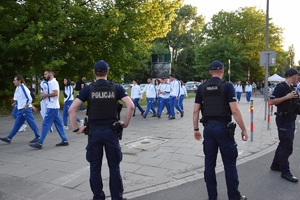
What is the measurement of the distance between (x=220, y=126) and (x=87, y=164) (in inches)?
122

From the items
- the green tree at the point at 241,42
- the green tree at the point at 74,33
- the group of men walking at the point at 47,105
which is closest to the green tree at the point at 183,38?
the green tree at the point at 241,42

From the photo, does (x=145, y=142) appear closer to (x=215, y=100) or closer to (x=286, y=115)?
(x=286, y=115)

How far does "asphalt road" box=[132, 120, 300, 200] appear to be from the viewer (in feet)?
14.6

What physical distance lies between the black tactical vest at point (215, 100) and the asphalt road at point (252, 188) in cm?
130

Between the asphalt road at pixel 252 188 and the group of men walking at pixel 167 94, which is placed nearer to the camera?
the asphalt road at pixel 252 188

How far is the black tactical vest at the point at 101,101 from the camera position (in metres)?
3.89

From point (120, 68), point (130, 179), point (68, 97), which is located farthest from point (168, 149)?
point (120, 68)

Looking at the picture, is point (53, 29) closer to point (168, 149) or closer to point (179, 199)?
point (168, 149)


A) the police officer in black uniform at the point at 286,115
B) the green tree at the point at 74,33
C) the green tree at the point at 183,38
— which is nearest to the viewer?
the police officer in black uniform at the point at 286,115

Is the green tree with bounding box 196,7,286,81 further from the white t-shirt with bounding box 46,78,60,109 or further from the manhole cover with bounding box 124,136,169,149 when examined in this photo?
the white t-shirt with bounding box 46,78,60,109

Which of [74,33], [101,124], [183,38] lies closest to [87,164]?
[101,124]

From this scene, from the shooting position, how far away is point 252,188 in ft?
15.7

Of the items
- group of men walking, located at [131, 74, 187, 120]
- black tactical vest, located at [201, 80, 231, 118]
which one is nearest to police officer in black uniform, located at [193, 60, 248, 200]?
black tactical vest, located at [201, 80, 231, 118]

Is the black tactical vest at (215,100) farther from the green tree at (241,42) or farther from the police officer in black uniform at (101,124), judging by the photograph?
the green tree at (241,42)
